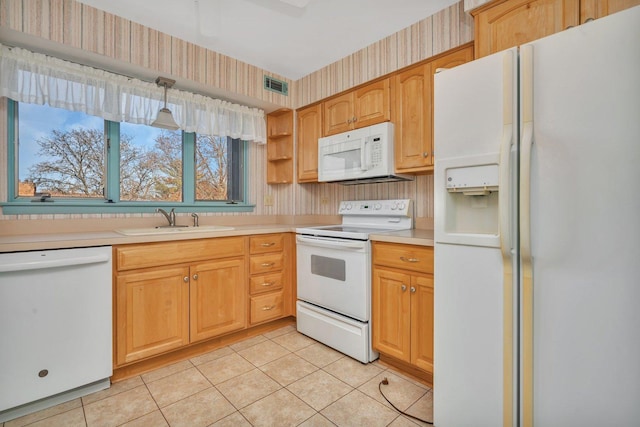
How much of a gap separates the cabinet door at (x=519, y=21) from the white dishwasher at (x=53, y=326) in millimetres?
2523

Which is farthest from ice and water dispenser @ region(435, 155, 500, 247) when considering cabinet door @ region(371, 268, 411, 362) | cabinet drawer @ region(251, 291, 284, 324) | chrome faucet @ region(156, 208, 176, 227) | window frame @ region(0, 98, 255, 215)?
window frame @ region(0, 98, 255, 215)

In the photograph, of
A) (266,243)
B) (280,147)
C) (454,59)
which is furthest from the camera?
(280,147)

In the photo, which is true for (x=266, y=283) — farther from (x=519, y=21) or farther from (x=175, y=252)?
(x=519, y=21)

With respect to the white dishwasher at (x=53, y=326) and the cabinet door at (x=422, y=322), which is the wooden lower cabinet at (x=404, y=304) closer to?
the cabinet door at (x=422, y=322)

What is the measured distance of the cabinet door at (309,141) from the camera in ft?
9.93

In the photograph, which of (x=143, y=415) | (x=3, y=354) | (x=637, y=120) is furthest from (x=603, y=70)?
(x=3, y=354)

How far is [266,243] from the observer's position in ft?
8.70

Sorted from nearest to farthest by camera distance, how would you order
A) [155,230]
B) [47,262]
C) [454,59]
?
1. [47,262]
2. [454,59]
3. [155,230]

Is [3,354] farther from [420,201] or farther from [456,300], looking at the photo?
[420,201]

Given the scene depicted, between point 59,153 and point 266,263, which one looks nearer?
point 59,153

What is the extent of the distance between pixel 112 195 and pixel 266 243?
1.25 metres

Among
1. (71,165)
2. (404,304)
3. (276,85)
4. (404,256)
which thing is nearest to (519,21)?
(404,256)

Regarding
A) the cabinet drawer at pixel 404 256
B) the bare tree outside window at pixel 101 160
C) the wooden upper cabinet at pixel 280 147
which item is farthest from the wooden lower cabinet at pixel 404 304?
the bare tree outside window at pixel 101 160

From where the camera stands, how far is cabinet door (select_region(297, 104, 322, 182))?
3025mm
